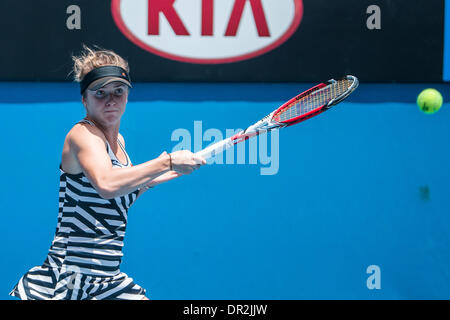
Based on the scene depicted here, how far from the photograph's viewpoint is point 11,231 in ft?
12.3

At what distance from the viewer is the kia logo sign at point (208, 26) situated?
365 cm

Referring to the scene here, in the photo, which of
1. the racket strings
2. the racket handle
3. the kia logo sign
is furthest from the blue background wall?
the racket handle

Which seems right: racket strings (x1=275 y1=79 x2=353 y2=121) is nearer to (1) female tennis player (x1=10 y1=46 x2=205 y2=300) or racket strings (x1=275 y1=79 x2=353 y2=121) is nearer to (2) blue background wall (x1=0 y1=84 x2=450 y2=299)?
(2) blue background wall (x1=0 y1=84 x2=450 y2=299)

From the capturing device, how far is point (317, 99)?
320 cm

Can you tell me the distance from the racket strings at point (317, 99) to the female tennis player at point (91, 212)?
0.82m

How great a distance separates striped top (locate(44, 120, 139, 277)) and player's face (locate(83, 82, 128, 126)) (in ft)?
0.41

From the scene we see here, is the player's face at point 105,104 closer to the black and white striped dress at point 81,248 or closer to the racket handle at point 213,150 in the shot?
the black and white striped dress at point 81,248

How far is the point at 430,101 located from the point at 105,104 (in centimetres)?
209

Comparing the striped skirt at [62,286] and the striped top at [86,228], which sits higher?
the striped top at [86,228]

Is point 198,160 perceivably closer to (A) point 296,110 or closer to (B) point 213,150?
(B) point 213,150

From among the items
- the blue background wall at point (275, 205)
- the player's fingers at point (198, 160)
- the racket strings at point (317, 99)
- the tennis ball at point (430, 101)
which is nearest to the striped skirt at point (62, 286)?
the player's fingers at point (198, 160)

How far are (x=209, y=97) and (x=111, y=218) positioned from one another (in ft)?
5.28

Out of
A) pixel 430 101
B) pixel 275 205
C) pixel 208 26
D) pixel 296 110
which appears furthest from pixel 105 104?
pixel 430 101

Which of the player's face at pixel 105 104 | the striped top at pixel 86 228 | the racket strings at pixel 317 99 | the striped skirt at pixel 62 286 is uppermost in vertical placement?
the racket strings at pixel 317 99
